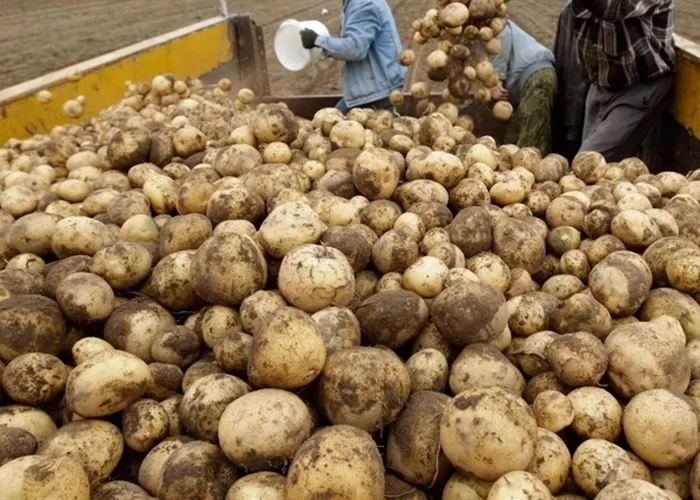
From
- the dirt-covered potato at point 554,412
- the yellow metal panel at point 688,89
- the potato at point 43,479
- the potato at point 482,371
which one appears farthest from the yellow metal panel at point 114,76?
the yellow metal panel at point 688,89

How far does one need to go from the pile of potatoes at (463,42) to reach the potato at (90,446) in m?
3.76

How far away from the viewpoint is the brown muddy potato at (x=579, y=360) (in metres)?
2.07

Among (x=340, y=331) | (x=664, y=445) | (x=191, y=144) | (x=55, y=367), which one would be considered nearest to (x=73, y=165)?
(x=191, y=144)

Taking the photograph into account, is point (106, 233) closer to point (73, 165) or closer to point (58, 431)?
point (58, 431)

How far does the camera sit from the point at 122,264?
98.9 inches

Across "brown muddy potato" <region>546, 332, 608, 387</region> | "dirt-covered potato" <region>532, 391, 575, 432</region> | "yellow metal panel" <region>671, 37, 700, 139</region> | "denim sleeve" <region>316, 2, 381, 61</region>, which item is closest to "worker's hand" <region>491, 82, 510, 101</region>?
"denim sleeve" <region>316, 2, 381, 61</region>

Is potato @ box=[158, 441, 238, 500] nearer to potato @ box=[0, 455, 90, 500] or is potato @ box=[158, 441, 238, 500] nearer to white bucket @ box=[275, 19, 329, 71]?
potato @ box=[0, 455, 90, 500]

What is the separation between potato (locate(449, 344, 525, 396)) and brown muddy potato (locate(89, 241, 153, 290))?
4.71ft

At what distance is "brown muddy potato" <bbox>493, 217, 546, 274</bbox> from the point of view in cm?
271

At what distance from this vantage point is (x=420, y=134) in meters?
3.77

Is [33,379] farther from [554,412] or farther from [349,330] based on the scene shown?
[554,412]

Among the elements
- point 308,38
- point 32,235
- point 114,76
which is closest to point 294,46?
point 308,38

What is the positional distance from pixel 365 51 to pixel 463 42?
1.90 m

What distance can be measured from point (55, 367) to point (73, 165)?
2266 millimetres
